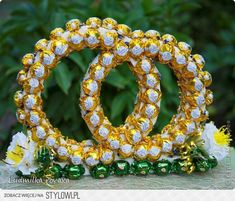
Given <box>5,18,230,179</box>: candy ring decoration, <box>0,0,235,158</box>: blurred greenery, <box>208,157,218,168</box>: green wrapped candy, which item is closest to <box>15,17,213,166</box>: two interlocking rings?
<box>5,18,230,179</box>: candy ring decoration

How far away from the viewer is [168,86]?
90.2 inches

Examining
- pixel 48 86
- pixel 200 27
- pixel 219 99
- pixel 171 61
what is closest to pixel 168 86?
pixel 48 86

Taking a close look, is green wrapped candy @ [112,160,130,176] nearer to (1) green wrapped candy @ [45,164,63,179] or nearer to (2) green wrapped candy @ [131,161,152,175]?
(2) green wrapped candy @ [131,161,152,175]

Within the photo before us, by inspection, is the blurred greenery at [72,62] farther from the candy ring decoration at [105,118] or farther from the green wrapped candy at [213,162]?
the green wrapped candy at [213,162]

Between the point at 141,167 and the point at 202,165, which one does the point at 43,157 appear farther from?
the point at 202,165

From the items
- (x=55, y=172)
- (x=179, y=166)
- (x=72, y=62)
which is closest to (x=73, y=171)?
(x=55, y=172)

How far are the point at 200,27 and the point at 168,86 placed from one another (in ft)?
5.17

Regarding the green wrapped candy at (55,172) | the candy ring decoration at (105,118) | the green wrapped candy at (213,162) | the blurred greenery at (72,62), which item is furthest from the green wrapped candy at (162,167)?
the blurred greenery at (72,62)

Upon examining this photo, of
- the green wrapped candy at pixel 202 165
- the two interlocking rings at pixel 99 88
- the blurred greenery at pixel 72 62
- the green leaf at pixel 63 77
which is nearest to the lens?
the two interlocking rings at pixel 99 88

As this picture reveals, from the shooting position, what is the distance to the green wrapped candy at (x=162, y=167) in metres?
1.68

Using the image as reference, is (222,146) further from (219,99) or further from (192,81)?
(219,99)

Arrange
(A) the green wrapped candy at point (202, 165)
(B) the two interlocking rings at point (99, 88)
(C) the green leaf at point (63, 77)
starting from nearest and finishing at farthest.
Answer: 1. (B) the two interlocking rings at point (99, 88)
2. (A) the green wrapped candy at point (202, 165)
3. (C) the green leaf at point (63, 77)

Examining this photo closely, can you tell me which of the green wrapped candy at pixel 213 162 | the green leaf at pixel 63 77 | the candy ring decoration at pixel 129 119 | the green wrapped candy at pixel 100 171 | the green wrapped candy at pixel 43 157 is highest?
the green leaf at pixel 63 77

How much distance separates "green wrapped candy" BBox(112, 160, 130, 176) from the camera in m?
1.65
